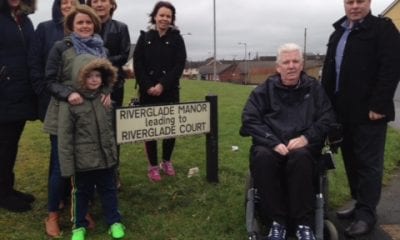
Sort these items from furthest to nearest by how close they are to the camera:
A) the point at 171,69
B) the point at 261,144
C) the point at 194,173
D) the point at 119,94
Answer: the point at 194,173 → the point at 171,69 → the point at 119,94 → the point at 261,144

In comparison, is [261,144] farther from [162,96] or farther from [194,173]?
[194,173]

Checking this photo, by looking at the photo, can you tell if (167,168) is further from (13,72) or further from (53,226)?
(13,72)

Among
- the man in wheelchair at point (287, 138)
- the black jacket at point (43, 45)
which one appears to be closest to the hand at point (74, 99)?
the black jacket at point (43, 45)

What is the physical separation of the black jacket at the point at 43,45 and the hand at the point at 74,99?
0.49 m

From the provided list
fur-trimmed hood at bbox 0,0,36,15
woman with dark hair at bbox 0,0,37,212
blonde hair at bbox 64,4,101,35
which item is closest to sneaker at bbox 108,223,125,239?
woman with dark hair at bbox 0,0,37,212

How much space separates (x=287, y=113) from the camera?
14.6ft

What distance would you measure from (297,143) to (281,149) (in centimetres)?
15

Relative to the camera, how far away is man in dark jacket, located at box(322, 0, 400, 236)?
433 cm

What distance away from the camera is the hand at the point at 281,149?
13.7 ft

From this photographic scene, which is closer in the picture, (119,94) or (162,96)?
(119,94)

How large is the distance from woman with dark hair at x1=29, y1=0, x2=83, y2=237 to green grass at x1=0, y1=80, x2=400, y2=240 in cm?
24

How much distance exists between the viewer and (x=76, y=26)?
437 cm

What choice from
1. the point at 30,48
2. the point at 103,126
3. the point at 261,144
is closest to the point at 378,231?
the point at 261,144

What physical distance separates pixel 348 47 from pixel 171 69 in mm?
2166
